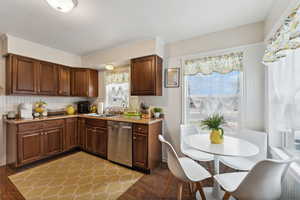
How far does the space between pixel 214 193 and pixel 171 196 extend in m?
0.55

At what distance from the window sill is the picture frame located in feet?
5.55

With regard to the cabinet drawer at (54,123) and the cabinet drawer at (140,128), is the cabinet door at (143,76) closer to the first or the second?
the cabinet drawer at (140,128)

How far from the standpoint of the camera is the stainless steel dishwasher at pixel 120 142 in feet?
7.97

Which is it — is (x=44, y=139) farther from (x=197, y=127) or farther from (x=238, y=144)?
(x=238, y=144)

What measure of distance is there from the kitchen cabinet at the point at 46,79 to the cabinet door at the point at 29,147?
86 centimetres

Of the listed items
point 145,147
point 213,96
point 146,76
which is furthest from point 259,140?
point 146,76

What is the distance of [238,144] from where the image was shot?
5.11 ft

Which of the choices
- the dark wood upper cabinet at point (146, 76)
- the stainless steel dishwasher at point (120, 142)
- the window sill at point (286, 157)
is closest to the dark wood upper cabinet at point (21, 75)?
the stainless steel dishwasher at point (120, 142)

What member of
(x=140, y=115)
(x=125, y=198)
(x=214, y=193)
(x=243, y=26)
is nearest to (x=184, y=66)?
(x=243, y=26)

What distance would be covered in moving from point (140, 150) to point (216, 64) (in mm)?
2053

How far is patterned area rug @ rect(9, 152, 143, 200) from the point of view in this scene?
175 centimetres

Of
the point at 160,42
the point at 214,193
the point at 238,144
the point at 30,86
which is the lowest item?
the point at 214,193

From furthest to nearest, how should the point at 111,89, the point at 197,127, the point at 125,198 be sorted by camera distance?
the point at 111,89
the point at 197,127
the point at 125,198

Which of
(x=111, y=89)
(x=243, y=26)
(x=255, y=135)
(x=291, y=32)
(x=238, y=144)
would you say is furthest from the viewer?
(x=111, y=89)
